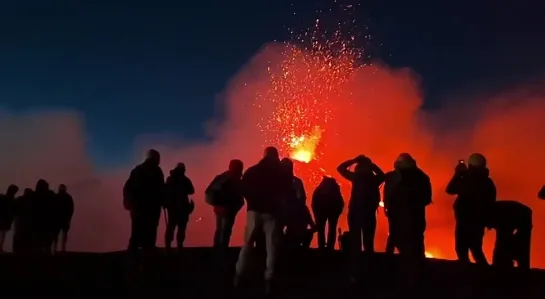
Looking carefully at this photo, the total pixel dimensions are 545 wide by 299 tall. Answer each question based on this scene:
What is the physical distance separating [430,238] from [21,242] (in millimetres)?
77329

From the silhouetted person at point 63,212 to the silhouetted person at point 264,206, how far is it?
744 centimetres

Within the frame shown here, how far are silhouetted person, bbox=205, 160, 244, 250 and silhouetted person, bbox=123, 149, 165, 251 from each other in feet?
3.34

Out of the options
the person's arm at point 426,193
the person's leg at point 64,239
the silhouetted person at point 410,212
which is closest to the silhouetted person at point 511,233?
the person's arm at point 426,193

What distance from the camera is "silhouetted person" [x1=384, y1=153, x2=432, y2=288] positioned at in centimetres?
1005

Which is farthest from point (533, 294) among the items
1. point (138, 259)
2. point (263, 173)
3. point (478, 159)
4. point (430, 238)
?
point (430, 238)

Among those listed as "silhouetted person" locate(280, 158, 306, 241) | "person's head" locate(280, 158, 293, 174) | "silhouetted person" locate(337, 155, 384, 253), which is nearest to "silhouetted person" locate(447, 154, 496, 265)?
"silhouetted person" locate(337, 155, 384, 253)

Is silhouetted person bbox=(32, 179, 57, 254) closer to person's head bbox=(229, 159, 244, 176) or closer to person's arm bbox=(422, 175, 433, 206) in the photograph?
person's head bbox=(229, 159, 244, 176)

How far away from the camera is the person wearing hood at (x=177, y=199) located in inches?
535


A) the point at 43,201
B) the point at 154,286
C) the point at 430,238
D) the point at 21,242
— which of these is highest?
the point at 430,238

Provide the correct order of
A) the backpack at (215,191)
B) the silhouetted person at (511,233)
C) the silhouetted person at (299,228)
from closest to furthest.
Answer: the silhouetted person at (511,233) → the backpack at (215,191) → the silhouetted person at (299,228)

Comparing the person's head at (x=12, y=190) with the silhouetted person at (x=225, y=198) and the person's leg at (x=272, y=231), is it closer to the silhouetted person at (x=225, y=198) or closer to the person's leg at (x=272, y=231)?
the silhouetted person at (x=225, y=198)

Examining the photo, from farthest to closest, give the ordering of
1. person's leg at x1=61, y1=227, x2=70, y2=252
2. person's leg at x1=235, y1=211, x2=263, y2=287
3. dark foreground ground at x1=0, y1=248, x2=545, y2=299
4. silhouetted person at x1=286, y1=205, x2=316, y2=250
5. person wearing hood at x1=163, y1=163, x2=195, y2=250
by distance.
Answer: person's leg at x1=61, y1=227, x2=70, y2=252 < person wearing hood at x1=163, y1=163, x2=195, y2=250 < silhouetted person at x1=286, y1=205, x2=316, y2=250 < person's leg at x1=235, y1=211, x2=263, y2=287 < dark foreground ground at x1=0, y1=248, x2=545, y2=299

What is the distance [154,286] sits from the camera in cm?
938

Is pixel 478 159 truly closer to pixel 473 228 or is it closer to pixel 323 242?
pixel 473 228
